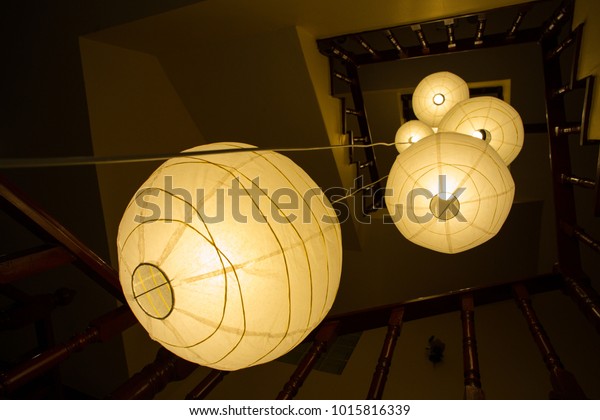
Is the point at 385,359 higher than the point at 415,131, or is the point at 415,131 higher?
the point at 415,131

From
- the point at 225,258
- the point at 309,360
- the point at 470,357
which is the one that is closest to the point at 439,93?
the point at 470,357

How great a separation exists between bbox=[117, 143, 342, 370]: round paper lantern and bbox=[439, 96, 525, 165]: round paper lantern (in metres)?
1.28

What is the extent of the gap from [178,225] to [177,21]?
1.63 metres

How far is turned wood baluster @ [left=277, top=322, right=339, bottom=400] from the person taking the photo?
1.25 meters

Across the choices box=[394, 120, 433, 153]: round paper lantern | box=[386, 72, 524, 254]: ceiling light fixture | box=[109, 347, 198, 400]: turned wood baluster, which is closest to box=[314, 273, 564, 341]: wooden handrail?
box=[386, 72, 524, 254]: ceiling light fixture

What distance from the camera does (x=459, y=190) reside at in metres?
1.15

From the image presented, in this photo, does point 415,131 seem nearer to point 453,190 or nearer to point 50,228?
point 453,190

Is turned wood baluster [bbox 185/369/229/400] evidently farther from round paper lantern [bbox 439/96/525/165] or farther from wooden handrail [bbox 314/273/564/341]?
round paper lantern [bbox 439/96/525/165]

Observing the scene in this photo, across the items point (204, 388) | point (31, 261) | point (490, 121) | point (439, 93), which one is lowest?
point (204, 388)

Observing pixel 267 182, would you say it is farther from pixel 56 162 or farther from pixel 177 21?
pixel 177 21

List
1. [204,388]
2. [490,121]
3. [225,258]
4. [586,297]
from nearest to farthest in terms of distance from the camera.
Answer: [225,258]
[204,388]
[586,297]
[490,121]

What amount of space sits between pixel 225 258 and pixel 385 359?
99 centimetres

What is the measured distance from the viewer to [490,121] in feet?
5.45

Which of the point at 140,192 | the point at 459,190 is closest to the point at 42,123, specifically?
the point at 140,192
